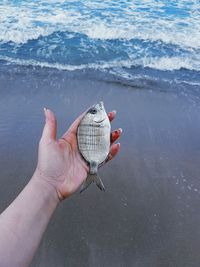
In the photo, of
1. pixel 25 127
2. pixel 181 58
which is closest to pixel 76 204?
pixel 25 127

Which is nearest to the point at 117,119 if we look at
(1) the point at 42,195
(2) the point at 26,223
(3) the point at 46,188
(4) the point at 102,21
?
(3) the point at 46,188

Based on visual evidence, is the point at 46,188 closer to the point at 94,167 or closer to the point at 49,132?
the point at 94,167

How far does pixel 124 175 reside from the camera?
6117mm

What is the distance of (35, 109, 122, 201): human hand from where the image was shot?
3854 mm

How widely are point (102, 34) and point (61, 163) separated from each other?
1015 cm

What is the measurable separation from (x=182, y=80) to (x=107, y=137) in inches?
263

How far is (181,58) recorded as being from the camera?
1137cm

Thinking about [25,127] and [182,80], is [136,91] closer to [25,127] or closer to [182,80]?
[182,80]

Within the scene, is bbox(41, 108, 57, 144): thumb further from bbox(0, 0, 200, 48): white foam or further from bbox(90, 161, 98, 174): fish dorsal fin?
bbox(0, 0, 200, 48): white foam

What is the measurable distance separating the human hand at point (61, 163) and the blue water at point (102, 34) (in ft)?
20.2

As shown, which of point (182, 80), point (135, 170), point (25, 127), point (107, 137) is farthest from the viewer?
point (182, 80)

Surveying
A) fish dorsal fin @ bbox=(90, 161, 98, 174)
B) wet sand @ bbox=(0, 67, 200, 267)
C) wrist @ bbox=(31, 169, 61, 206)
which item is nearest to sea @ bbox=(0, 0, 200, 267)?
wet sand @ bbox=(0, 67, 200, 267)

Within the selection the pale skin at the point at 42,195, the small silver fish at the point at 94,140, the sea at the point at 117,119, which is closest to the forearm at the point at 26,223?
the pale skin at the point at 42,195

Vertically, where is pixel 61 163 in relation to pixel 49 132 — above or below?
below
